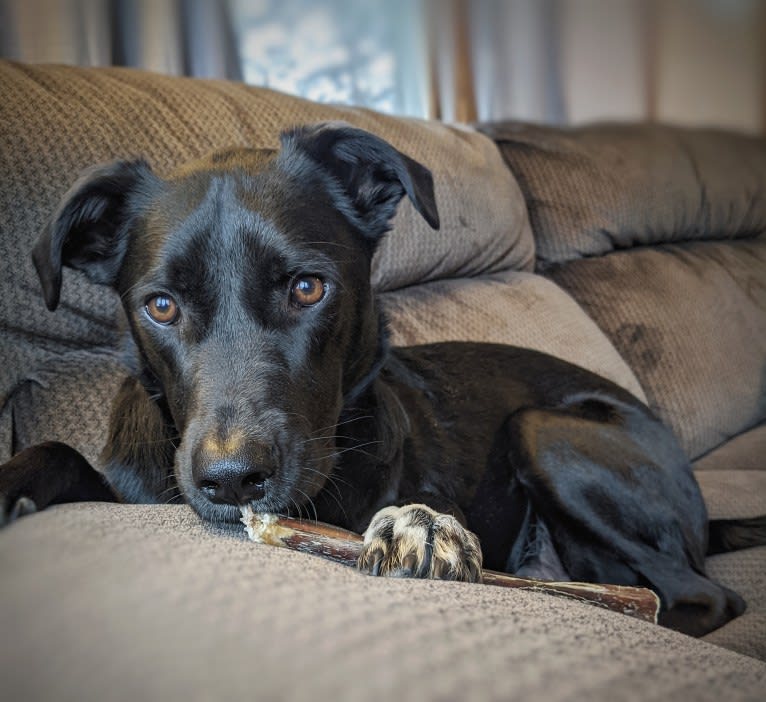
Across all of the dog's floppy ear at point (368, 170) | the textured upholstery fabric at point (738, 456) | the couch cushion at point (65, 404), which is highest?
the dog's floppy ear at point (368, 170)

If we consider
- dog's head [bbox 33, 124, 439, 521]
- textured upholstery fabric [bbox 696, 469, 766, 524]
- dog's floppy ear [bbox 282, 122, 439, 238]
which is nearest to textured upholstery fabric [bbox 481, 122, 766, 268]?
textured upholstery fabric [bbox 696, 469, 766, 524]

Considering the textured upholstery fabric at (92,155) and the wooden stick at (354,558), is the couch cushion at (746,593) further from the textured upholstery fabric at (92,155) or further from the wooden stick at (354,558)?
the textured upholstery fabric at (92,155)

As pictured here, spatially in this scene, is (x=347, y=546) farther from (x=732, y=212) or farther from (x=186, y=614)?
(x=732, y=212)

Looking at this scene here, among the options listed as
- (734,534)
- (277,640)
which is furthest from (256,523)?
(734,534)

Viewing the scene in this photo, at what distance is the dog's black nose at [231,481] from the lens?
992 millimetres

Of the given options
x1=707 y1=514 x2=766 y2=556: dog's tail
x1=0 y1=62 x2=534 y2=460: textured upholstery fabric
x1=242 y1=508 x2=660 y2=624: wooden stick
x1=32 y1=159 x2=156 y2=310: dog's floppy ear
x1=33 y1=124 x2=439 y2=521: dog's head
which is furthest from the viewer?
x1=707 y1=514 x2=766 y2=556: dog's tail

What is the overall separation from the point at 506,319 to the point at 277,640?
1890mm

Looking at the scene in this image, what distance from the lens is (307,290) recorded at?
125 centimetres

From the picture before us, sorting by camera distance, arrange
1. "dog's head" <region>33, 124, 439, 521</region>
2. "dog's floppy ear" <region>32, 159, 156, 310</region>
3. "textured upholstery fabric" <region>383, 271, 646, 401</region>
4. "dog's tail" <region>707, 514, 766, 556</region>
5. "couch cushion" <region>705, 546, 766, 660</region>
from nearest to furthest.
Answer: "dog's head" <region>33, 124, 439, 521</region> < "dog's floppy ear" <region>32, 159, 156, 310</region> < "couch cushion" <region>705, 546, 766, 660</region> < "dog's tail" <region>707, 514, 766, 556</region> < "textured upholstery fabric" <region>383, 271, 646, 401</region>

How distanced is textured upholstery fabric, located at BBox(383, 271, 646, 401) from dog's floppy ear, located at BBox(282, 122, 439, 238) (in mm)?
596

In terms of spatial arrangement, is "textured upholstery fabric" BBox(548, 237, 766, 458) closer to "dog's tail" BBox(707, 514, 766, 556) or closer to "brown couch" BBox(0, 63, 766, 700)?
"brown couch" BBox(0, 63, 766, 700)

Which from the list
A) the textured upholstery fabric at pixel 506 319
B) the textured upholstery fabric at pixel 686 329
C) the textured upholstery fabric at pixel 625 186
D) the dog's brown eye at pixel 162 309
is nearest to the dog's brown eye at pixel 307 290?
the dog's brown eye at pixel 162 309

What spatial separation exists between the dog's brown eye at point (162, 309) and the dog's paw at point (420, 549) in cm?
48

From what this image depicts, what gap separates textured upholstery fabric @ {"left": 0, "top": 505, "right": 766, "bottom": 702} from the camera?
0.44 meters
